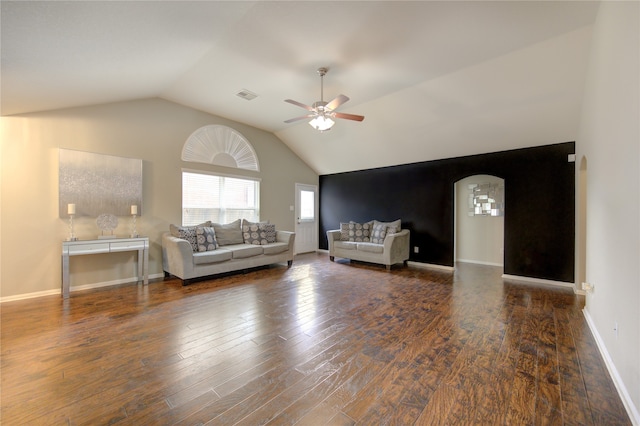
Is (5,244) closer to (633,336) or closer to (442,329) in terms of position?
(442,329)

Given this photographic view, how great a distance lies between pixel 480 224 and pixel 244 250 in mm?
5354

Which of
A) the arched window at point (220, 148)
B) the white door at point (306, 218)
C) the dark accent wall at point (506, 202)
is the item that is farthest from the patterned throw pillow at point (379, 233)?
the arched window at point (220, 148)

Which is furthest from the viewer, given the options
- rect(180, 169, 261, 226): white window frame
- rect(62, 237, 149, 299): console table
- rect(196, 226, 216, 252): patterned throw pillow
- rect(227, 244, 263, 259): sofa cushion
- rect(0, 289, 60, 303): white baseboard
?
rect(180, 169, 261, 226): white window frame

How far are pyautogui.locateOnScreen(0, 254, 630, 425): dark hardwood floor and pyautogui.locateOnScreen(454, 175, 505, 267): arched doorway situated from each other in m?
2.36

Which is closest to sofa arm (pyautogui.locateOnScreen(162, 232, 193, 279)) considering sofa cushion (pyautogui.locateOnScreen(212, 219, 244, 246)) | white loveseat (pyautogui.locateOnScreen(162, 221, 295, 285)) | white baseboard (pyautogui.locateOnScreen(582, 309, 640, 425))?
white loveseat (pyautogui.locateOnScreen(162, 221, 295, 285))

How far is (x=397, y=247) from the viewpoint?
18.2ft

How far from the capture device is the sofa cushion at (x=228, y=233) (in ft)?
16.9

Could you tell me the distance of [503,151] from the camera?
490 centimetres

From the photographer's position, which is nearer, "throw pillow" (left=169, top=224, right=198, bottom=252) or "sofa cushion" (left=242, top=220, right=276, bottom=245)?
"throw pillow" (left=169, top=224, right=198, bottom=252)

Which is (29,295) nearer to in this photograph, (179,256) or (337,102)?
(179,256)

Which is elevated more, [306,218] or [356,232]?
[306,218]

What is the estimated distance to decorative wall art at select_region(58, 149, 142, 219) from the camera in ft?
12.4

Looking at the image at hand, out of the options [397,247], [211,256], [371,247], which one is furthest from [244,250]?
[397,247]

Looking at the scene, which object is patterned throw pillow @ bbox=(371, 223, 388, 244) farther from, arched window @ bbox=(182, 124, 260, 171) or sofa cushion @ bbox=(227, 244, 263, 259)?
arched window @ bbox=(182, 124, 260, 171)
